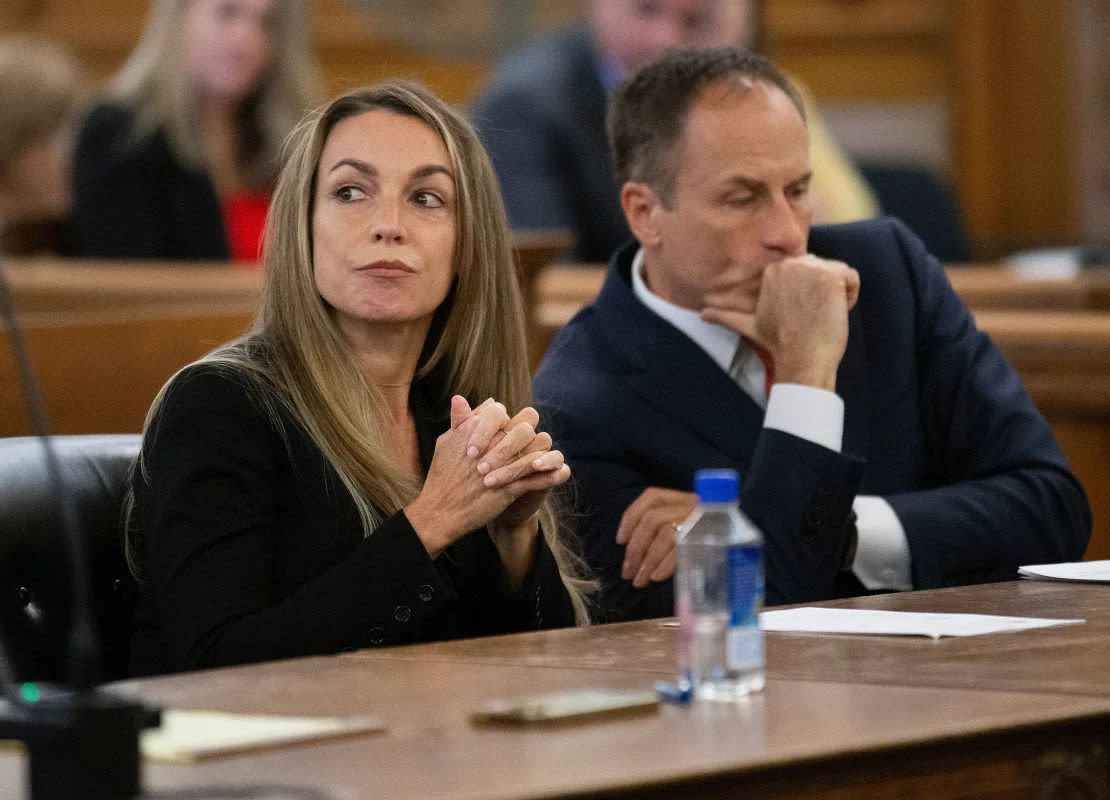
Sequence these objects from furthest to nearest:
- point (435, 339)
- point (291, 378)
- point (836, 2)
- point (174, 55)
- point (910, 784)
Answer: point (836, 2) → point (174, 55) → point (435, 339) → point (291, 378) → point (910, 784)

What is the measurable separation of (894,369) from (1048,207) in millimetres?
4515

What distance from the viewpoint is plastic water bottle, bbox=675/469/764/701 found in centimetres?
154

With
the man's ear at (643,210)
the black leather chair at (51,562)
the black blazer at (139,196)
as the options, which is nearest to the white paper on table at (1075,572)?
the man's ear at (643,210)

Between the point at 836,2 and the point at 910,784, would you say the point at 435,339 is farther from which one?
the point at 836,2

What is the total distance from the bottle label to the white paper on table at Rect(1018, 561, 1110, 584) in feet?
2.34

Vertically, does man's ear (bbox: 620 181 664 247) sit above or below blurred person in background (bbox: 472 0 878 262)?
below

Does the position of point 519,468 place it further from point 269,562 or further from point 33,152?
point 33,152

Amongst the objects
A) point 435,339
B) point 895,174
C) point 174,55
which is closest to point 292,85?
point 174,55

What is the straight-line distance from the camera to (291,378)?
215 cm

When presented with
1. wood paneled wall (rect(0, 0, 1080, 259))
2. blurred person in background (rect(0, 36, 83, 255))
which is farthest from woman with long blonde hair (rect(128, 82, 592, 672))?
wood paneled wall (rect(0, 0, 1080, 259))

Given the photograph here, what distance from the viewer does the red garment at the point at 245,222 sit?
4953mm

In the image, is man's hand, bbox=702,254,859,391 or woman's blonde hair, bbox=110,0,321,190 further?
woman's blonde hair, bbox=110,0,321,190

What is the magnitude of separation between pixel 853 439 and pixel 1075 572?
19.2 inches

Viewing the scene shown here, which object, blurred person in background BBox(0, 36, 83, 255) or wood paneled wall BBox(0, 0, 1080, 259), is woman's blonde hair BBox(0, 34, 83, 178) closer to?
blurred person in background BBox(0, 36, 83, 255)
